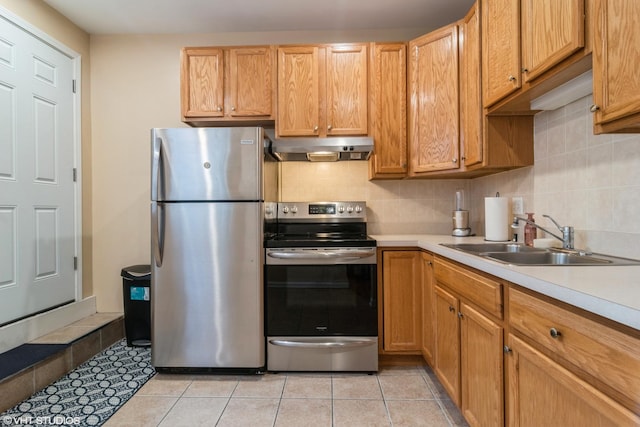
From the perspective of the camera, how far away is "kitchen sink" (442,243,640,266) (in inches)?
51.6

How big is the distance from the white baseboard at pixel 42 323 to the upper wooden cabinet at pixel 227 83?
175 cm

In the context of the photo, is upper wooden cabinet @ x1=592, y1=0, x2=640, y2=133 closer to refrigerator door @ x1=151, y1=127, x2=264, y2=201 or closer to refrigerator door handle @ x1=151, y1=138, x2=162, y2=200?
refrigerator door @ x1=151, y1=127, x2=264, y2=201

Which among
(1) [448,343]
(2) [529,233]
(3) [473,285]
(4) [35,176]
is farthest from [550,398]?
(4) [35,176]

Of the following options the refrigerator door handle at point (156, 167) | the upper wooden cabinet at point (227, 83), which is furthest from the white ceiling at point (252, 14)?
the refrigerator door handle at point (156, 167)

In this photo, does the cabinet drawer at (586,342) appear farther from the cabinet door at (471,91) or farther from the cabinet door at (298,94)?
the cabinet door at (298,94)

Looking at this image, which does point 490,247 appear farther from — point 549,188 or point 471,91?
point 471,91

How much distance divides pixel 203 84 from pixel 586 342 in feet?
8.66

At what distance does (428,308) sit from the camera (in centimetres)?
212

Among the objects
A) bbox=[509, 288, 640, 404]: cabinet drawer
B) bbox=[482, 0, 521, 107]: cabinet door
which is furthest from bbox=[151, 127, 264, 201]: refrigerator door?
bbox=[509, 288, 640, 404]: cabinet drawer

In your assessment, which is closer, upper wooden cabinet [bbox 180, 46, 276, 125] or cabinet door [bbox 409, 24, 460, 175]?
cabinet door [bbox 409, 24, 460, 175]

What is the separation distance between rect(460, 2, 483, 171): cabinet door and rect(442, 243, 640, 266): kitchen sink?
1.71 feet

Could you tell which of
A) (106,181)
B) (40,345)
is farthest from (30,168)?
(40,345)

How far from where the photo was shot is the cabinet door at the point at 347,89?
248cm

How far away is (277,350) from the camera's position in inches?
86.2
